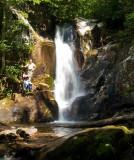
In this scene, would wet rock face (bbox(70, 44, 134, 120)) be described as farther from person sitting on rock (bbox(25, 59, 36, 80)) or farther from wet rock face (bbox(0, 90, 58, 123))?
person sitting on rock (bbox(25, 59, 36, 80))

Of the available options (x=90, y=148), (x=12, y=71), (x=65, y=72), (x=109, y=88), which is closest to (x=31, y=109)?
(x=12, y=71)

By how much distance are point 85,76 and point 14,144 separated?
10809 millimetres

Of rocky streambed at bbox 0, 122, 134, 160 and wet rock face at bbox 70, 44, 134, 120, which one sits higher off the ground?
wet rock face at bbox 70, 44, 134, 120

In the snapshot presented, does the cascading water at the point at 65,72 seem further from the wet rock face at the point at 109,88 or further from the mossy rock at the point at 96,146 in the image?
the mossy rock at the point at 96,146

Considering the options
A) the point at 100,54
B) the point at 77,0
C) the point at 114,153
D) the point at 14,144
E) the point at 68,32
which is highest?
the point at 77,0

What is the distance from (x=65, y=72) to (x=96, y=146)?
14.4m

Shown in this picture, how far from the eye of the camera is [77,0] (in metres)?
23.8

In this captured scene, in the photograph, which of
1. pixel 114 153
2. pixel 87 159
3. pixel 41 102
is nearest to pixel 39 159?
pixel 87 159

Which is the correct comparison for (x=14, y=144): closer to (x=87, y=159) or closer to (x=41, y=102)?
(x=87, y=159)

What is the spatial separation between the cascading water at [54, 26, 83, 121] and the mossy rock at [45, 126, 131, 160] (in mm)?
8612

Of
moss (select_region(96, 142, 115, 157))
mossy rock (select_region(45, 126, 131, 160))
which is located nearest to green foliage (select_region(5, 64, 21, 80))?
mossy rock (select_region(45, 126, 131, 160))

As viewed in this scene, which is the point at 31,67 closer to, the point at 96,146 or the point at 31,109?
the point at 31,109

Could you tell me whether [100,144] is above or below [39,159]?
above

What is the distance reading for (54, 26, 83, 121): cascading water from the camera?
15.4 m
